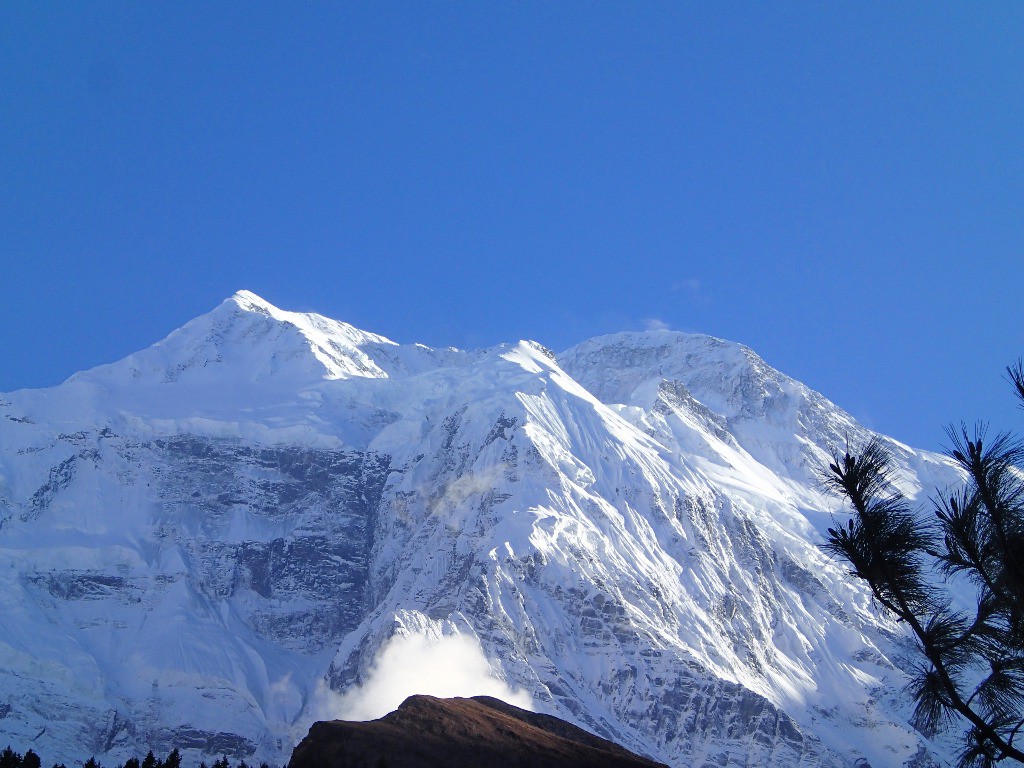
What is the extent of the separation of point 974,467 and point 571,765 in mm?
46060

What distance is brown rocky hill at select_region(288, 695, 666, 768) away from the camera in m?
55.3

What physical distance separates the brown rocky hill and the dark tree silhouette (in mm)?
39147

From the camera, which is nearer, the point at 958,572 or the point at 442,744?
the point at 958,572

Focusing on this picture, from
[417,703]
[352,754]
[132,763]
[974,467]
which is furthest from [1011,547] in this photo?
[132,763]

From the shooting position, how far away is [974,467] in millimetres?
17516

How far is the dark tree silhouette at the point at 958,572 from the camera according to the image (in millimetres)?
17250

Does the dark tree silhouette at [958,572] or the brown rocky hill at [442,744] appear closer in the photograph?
the dark tree silhouette at [958,572]

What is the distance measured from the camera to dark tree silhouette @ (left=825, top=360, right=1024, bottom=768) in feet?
56.6

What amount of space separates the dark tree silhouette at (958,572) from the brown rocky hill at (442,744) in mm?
39147

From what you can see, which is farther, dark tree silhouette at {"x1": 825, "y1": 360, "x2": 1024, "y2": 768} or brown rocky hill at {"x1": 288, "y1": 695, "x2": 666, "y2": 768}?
brown rocky hill at {"x1": 288, "y1": 695, "x2": 666, "y2": 768}

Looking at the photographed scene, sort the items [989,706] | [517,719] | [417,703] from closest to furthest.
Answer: [989,706]
[417,703]
[517,719]

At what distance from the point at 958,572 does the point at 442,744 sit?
45.1 metres

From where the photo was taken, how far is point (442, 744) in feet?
194

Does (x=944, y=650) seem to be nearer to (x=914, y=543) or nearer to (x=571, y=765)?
(x=914, y=543)
